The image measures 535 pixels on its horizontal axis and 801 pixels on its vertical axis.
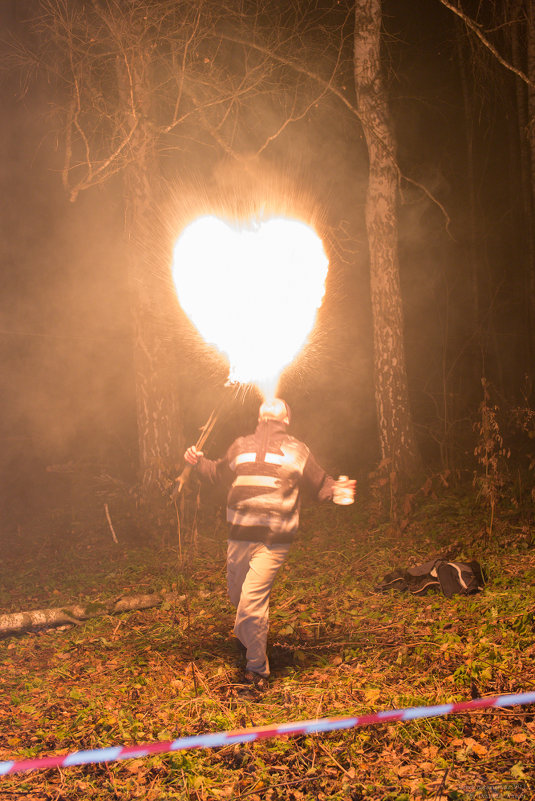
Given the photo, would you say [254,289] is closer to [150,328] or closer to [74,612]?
[150,328]

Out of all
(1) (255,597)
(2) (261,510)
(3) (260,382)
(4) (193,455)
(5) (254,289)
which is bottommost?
(1) (255,597)

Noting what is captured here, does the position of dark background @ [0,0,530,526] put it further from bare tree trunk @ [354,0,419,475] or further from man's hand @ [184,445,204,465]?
man's hand @ [184,445,204,465]

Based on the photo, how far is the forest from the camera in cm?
446

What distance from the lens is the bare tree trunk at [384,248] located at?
31.6ft

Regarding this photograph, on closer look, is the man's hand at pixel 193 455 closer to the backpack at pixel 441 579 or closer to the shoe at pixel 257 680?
the shoe at pixel 257 680

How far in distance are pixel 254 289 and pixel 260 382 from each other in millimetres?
1305

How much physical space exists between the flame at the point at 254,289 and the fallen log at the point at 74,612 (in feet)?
9.88

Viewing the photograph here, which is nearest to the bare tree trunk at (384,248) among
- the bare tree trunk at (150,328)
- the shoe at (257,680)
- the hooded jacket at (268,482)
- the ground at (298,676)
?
the ground at (298,676)

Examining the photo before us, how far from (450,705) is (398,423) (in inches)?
235

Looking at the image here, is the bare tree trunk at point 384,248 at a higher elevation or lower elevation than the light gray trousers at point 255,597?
higher

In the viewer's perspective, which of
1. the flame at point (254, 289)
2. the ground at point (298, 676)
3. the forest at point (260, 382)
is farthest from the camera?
the flame at point (254, 289)

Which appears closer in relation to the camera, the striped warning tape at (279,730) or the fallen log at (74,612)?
the striped warning tape at (279,730)

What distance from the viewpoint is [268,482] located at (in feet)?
16.7

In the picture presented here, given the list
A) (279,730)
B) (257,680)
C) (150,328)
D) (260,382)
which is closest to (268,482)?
(260,382)
